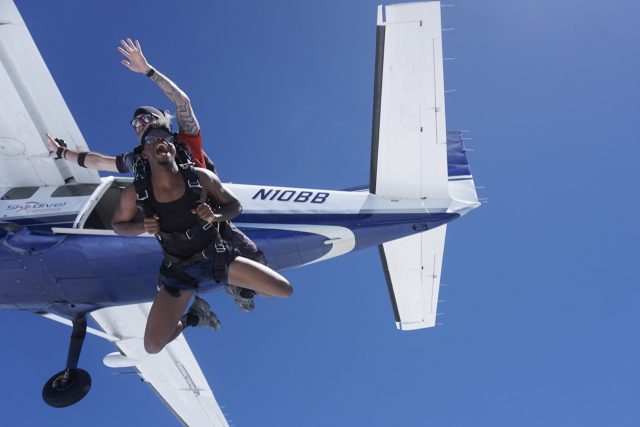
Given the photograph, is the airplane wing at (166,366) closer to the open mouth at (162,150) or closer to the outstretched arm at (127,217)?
the outstretched arm at (127,217)

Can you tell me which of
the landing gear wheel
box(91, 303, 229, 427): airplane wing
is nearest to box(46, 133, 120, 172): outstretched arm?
the landing gear wheel

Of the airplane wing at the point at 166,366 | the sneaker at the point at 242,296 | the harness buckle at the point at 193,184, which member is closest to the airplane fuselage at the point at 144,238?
the sneaker at the point at 242,296

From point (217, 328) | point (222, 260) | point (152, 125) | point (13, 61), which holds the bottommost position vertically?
point (217, 328)

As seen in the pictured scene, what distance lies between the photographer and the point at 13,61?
607 cm

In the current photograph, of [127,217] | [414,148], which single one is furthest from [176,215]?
[414,148]

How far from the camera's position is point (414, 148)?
5.98 meters

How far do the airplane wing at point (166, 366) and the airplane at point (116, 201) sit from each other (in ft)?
9.35

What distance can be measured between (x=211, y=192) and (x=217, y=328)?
202 centimetres

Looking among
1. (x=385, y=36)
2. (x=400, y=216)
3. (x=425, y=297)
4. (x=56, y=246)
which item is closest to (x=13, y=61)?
(x=56, y=246)

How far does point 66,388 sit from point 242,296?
3.14 meters

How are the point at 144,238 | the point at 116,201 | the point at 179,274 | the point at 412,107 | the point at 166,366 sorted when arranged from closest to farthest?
the point at 179,274, the point at 412,107, the point at 144,238, the point at 116,201, the point at 166,366

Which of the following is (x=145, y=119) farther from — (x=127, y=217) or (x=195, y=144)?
(x=195, y=144)

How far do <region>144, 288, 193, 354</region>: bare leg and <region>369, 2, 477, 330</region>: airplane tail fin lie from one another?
10.2 ft

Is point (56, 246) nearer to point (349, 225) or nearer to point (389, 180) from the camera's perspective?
point (349, 225)
